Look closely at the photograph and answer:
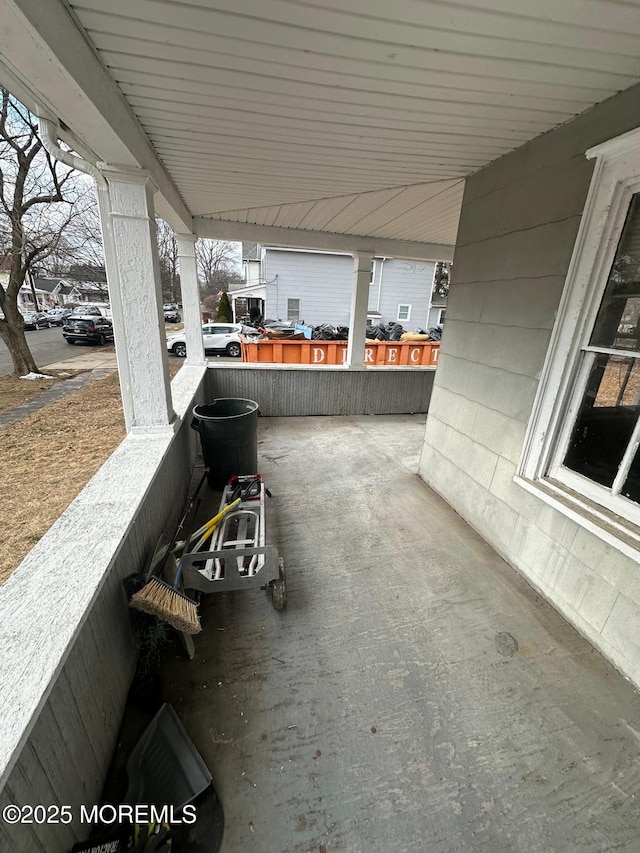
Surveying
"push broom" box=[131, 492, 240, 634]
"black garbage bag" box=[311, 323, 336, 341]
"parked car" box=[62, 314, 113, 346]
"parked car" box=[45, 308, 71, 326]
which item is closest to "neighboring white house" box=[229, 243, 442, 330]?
Answer: "black garbage bag" box=[311, 323, 336, 341]

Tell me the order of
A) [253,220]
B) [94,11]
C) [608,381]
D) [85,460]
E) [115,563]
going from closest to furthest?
1. [94,11]
2. [115,563]
3. [608,381]
4. [85,460]
5. [253,220]

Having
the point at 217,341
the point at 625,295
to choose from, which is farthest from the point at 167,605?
the point at 217,341

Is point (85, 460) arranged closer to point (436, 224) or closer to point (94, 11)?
point (94, 11)

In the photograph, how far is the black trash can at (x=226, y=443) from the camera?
3174 mm

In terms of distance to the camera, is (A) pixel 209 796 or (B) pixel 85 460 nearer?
(A) pixel 209 796

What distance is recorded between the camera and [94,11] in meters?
1.22

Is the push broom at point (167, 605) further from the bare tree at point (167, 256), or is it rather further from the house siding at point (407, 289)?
the bare tree at point (167, 256)

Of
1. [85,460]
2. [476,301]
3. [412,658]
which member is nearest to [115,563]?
[412,658]

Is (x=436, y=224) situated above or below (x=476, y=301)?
above

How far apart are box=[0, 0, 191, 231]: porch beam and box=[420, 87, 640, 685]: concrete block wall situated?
249cm

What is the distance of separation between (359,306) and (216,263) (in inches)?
1246

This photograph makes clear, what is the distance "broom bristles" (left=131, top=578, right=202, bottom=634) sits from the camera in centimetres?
151

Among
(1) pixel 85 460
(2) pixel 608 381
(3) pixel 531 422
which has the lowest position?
(1) pixel 85 460

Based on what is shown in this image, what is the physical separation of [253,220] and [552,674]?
18.5 feet
